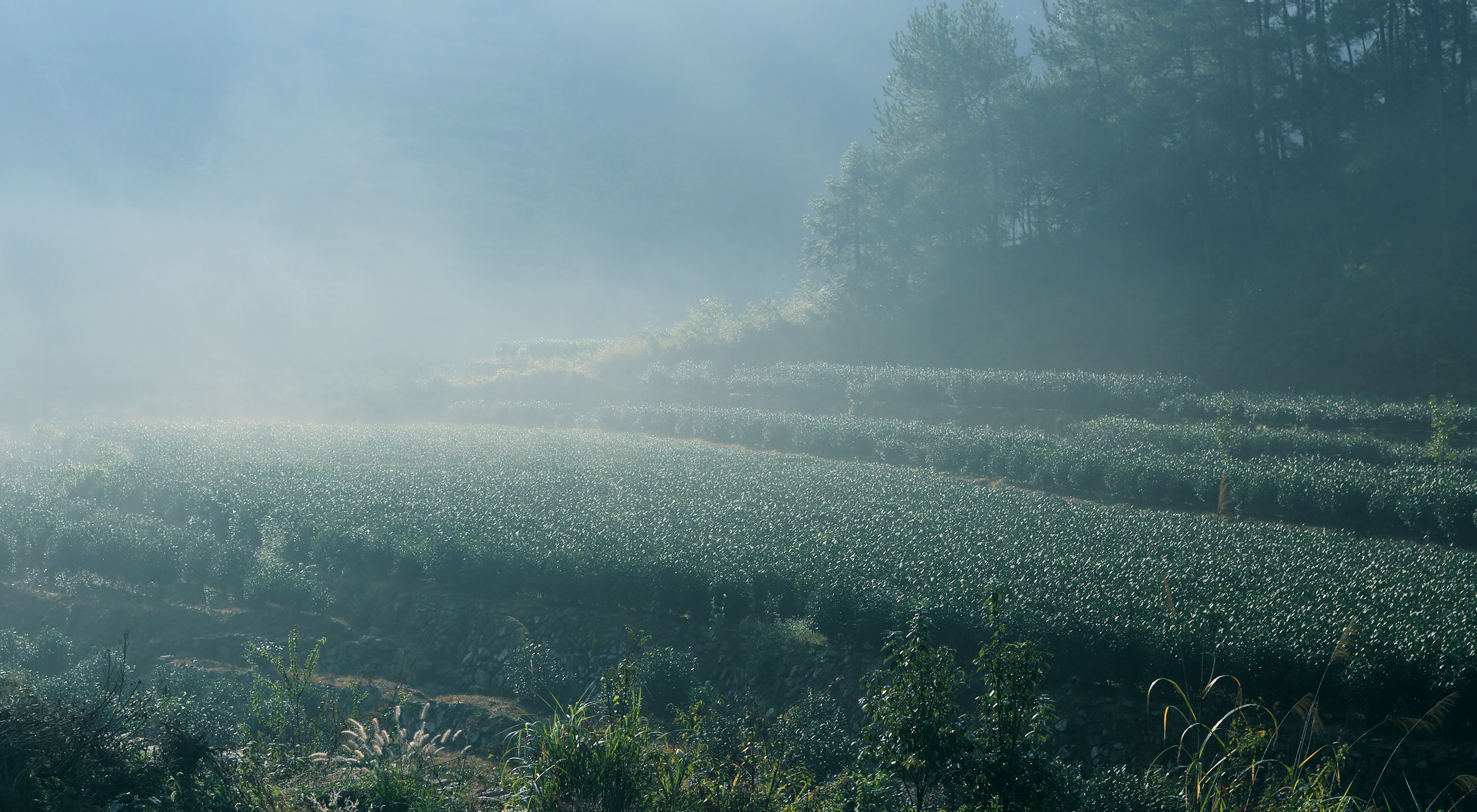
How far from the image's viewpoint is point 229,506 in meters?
14.3

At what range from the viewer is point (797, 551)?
10.1 metres

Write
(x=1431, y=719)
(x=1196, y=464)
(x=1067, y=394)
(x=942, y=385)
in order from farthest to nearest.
Result: (x=942, y=385) < (x=1067, y=394) < (x=1196, y=464) < (x=1431, y=719)

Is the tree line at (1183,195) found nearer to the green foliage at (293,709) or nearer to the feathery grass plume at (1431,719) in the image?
the feathery grass plume at (1431,719)

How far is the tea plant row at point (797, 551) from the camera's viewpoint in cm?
A: 701

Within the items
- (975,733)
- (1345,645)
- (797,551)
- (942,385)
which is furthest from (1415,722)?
(942,385)

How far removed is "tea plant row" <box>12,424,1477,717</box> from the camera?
23.0 feet

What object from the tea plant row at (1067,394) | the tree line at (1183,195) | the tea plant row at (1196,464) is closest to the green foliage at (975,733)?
the tea plant row at (1196,464)

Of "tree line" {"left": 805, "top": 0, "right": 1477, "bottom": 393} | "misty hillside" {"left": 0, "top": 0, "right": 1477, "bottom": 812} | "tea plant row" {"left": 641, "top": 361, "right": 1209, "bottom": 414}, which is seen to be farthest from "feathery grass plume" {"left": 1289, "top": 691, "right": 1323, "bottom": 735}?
"tree line" {"left": 805, "top": 0, "right": 1477, "bottom": 393}

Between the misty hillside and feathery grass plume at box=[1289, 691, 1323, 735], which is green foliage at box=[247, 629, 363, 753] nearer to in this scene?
the misty hillside

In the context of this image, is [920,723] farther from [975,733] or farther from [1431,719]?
[1431,719]

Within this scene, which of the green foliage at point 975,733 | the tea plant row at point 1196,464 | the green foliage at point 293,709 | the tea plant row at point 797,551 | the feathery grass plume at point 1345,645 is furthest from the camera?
the tea plant row at point 1196,464

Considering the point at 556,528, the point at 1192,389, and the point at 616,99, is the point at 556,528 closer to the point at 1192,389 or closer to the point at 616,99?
the point at 1192,389

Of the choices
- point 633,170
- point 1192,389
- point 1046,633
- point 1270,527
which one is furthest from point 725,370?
point 633,170

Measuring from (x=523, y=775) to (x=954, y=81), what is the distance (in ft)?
121
